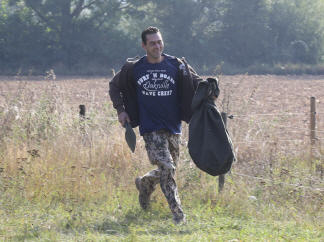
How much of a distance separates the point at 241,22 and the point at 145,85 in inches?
1763

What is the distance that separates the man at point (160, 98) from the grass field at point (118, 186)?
1.78 feet

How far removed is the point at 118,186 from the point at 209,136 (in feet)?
8.00

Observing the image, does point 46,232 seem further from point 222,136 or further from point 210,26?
point 210,26

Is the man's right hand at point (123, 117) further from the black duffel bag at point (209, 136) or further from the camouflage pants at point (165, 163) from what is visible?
→ the black duffel bag at point (209, 136)

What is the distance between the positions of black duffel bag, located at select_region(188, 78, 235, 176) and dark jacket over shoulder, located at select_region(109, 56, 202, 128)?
29 cm

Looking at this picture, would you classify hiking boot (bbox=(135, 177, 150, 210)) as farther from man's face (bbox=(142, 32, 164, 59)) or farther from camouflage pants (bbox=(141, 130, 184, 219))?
man's face (bbox=(142, 32, 164, 59))

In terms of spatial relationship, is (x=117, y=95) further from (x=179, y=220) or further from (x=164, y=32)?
(x=164, y=32)

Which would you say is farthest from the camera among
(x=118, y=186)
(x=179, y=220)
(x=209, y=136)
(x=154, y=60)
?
(x=118, y=186)

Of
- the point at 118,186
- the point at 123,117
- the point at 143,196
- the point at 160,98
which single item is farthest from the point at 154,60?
the point at 118,186

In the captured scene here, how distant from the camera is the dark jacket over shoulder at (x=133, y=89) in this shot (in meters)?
6.56

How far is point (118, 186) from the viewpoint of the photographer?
823 cm

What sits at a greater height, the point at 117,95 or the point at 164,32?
the point at 164,32

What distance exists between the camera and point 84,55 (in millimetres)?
46094

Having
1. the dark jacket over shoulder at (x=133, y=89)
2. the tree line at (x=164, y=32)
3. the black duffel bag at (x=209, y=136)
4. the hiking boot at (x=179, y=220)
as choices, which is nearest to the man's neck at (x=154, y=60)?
the dark jacket over shoulder at (x=133, y=89)
